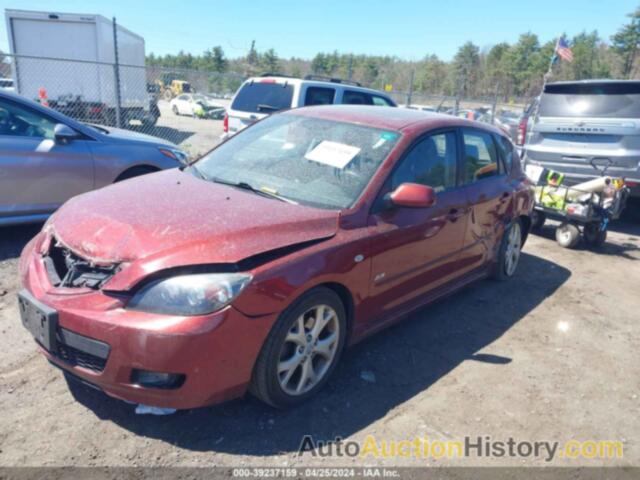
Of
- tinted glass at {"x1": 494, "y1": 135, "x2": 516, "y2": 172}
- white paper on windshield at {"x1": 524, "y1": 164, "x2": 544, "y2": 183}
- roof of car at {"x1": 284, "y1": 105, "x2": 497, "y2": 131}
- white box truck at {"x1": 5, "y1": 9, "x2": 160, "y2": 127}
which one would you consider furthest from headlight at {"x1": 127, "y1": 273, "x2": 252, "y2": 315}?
white box truck at {"x1": 5, "y1": 9, "x2": 160, "y2": 127}

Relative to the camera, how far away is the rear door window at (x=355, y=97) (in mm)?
8886

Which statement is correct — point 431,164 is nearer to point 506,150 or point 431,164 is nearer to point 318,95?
point 506,150

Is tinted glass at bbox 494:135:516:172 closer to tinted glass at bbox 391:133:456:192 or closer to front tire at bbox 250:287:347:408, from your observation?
tinted glass at bbox 391:133:456:192

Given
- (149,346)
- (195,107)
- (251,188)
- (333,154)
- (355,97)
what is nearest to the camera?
(149,346)

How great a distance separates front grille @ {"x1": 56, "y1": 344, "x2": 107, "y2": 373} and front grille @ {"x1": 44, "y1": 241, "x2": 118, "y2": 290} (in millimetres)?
322

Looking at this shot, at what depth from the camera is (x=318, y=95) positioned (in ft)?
27.2

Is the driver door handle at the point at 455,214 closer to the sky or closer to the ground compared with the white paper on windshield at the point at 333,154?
closer to the ground

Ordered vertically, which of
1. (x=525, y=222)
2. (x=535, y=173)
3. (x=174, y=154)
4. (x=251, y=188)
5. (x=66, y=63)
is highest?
(x=66, y=63)

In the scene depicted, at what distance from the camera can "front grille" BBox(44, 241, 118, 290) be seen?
2.48 metres

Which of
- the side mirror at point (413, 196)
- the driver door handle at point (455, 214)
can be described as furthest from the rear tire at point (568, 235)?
the side mirror at point (413, 196)

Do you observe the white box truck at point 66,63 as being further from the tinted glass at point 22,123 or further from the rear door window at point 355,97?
the tinted glass at point 22,123

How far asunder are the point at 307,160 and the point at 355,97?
6113 millimetres

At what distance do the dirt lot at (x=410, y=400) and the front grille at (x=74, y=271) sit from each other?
28.4 inches

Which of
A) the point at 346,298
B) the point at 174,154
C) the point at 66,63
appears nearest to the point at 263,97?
the point at 174,154
